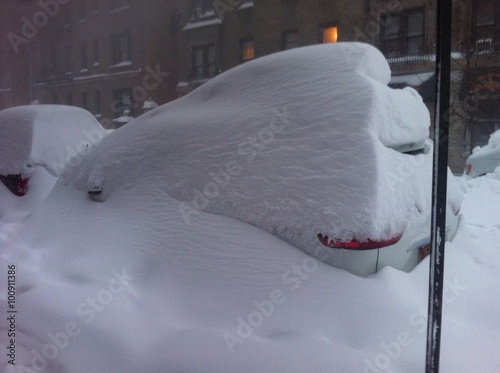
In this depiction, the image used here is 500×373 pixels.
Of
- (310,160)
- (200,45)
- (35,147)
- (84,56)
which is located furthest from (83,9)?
(310,160)

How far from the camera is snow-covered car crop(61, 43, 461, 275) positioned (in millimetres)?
2527

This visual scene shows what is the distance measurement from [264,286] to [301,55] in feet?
6.40

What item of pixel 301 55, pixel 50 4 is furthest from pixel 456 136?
pixel 50 4

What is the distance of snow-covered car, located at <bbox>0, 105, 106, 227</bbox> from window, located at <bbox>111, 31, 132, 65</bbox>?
23.8 m

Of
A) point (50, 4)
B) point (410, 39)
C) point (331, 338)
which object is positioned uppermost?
point (50, 4)

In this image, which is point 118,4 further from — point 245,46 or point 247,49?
point 247,49

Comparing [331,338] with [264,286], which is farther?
[264,286]

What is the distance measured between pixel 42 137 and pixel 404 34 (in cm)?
1714

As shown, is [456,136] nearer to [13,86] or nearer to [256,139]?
[256,139]

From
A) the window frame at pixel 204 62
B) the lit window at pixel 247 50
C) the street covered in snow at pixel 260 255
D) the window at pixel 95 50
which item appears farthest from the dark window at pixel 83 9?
the street covered in snow at pixel 260 255

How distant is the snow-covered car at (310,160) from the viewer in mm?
2527

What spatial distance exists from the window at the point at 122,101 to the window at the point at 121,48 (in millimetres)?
2048

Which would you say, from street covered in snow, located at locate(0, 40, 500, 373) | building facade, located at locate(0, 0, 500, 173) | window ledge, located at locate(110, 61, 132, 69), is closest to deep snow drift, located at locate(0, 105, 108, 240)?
street covered in snow, located at locate(0, 40, 500, 373)

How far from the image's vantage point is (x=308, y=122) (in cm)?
288
